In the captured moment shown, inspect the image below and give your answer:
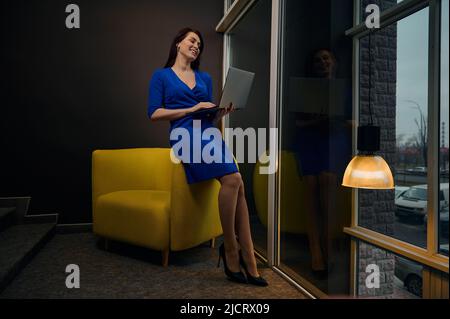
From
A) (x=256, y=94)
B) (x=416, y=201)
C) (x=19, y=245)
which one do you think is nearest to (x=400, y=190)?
(x=416, y=201)

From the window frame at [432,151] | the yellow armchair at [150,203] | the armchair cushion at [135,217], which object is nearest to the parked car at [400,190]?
the window frame at [432,151]

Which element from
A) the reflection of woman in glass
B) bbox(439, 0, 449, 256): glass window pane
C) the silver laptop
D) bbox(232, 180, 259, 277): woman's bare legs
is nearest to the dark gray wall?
the silver laptop

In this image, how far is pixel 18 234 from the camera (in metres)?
2.50

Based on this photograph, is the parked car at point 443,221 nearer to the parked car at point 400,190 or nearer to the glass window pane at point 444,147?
the glass window pane at point 444,147

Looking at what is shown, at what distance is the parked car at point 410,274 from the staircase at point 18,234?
1.88 metres

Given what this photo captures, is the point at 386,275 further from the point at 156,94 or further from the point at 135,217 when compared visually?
the point at 156,94

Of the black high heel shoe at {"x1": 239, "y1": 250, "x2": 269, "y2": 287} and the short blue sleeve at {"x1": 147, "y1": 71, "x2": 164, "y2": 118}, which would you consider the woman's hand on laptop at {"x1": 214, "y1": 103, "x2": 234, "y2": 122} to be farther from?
the black high heel shoe at {"x1": 239, "y1": 250, "x2": 269, "y2": 287}

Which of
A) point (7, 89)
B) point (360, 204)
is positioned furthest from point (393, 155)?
point (7, 89)

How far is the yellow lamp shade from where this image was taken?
161 cm

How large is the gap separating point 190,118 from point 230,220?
0.65m

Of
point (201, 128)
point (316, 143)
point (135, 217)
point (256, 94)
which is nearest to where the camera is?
point (316, 143)

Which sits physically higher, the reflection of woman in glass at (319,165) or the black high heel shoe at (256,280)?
the reflection of woman in glass at (319,165)

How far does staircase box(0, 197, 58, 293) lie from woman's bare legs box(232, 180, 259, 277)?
1201 millimetres

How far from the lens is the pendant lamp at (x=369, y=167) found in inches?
63.7
